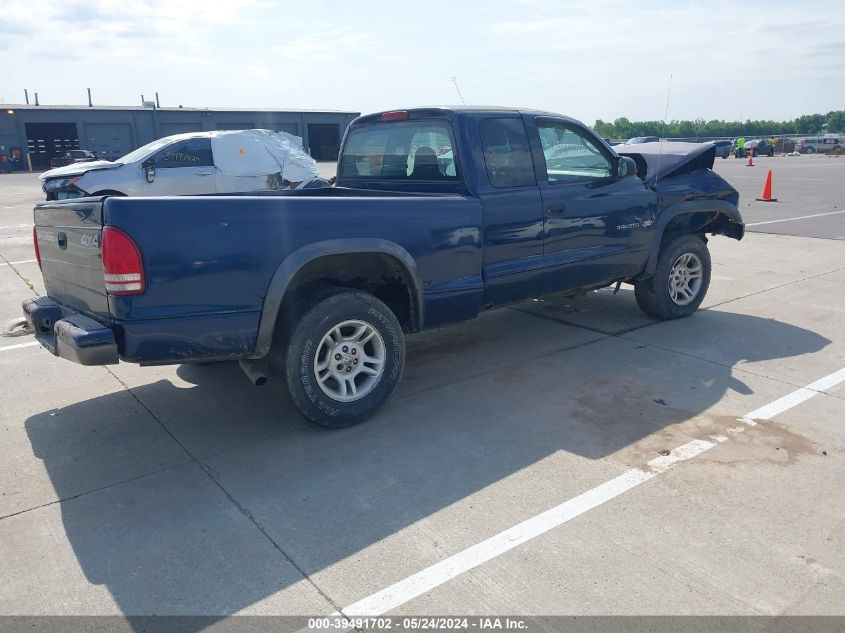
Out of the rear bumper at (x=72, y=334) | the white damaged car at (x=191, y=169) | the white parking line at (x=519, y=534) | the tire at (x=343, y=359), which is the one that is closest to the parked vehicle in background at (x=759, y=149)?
the white damaged car at (x=191, y=169)

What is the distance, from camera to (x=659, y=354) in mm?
5641

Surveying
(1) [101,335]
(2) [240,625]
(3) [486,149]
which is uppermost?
(3) [486,149]

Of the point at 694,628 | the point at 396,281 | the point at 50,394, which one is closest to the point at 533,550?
the point at 694,628

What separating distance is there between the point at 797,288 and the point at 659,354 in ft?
11.0

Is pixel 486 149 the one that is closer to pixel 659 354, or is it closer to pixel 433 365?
pixel 433 365

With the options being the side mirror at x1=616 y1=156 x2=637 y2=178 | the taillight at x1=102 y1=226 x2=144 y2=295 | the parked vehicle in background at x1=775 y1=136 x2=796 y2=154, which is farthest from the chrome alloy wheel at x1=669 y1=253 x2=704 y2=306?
the parked vehicle in background at x1=775 y1=136 x2=796 y2=154

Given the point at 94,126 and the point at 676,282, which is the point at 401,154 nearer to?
the point at 676,282

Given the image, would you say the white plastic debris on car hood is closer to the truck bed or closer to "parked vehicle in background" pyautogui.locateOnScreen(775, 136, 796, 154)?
the truck bed

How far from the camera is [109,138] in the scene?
3581 centimetres

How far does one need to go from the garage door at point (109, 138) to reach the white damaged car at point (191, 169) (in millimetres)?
22871

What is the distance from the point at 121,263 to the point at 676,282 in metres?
5.02

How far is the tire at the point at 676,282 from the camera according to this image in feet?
20.8

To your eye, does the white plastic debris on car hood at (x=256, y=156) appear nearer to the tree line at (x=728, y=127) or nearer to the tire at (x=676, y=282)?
the tire at (x=676, y=282)

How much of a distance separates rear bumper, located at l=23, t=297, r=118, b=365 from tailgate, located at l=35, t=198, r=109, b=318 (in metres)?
0.07
